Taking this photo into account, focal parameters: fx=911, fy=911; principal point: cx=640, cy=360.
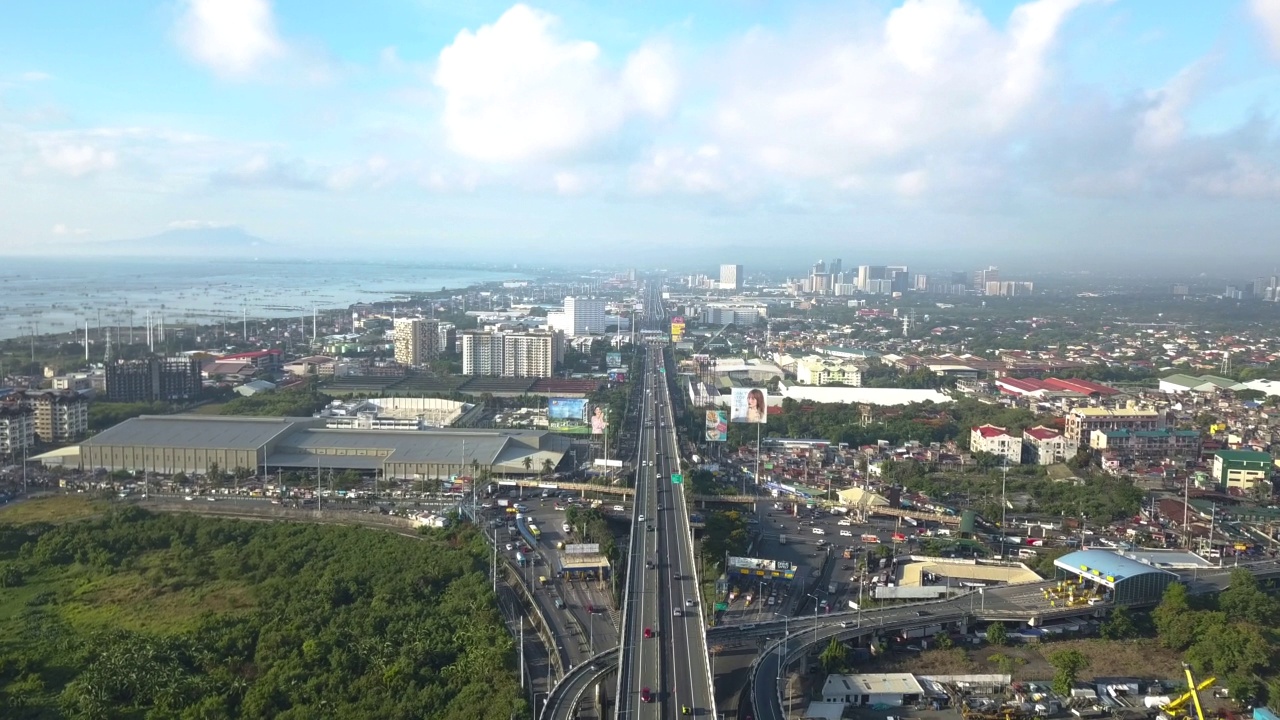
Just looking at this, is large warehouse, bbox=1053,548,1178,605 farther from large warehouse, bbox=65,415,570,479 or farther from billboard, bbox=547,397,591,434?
billboard, bbox=547,397,591,434

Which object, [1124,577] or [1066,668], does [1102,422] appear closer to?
[1124,577]

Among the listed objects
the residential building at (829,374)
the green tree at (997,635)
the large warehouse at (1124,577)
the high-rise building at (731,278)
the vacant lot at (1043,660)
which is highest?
the high-rise building at (731,278)

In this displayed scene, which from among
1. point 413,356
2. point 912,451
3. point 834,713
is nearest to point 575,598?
point 834,713

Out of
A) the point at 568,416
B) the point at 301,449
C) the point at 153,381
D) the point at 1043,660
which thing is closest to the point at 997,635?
the point at 1043,660

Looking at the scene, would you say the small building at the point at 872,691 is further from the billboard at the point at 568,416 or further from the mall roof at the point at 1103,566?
the billboard at the point at 568,416

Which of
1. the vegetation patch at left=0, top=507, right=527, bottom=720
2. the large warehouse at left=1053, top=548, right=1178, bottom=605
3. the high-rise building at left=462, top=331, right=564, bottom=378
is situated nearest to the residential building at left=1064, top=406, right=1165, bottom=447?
the large warehouse at left=1053, top=548, right=1178, bottom=605

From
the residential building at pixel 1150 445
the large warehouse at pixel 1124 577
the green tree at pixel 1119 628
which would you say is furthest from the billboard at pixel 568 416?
the green tree at pixel 1119 628
